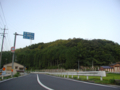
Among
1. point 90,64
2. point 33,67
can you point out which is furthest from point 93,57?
point 33,67

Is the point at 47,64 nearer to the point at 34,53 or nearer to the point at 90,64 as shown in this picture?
the point at 34,53

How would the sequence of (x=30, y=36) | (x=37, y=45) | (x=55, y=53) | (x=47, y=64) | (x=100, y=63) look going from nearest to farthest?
(x=30, y=36)
(x=100, y=63)
(x=55, y=53)
(x=47, y=64)
(x=37, y=45)

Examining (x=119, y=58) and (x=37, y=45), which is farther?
(x=37, y=45)

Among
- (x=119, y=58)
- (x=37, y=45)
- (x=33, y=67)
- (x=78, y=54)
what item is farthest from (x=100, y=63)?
(x=37, y=45)

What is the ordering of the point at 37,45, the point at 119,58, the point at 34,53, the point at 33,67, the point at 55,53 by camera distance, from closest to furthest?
the point at 119,58
the point at 55,53
the point at 33,67
the point at 34,53
the point at 37,45

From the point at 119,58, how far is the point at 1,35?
54.1 metres

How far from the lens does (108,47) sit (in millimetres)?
62000

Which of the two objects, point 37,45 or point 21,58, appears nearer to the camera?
point 21,58

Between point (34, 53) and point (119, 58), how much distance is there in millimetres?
60510

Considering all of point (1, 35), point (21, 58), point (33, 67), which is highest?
point (1, 35)

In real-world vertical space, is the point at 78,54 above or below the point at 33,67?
above

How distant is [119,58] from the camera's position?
61031 millimetres

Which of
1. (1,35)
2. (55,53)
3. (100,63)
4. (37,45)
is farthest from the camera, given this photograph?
(37,45)

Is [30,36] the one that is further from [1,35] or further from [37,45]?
[37,45]
